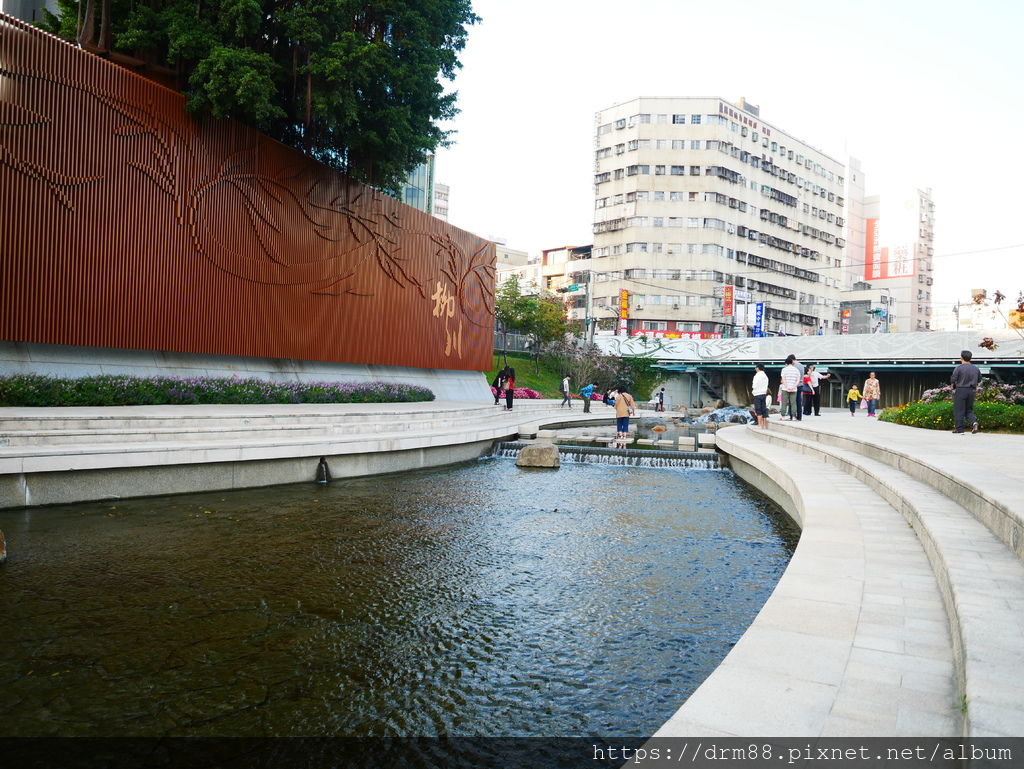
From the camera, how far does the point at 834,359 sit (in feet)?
135

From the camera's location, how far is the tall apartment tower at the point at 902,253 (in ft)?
258

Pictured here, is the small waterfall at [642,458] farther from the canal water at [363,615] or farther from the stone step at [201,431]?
the canal water at [363,615]

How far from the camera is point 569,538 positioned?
8430 mm

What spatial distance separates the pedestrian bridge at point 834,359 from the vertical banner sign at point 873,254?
1401 inches

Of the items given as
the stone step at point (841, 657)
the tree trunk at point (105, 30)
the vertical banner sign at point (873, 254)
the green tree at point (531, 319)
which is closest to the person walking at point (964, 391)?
the stone step at point (841, 657)

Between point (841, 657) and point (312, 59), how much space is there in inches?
662

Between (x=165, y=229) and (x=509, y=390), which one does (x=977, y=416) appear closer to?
(x=509, y=390)

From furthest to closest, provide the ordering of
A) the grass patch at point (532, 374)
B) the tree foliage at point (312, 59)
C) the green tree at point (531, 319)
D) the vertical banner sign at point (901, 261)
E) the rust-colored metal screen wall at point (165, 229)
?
the vertical banner sign at point (901, 261), the green tree at point (531, 319), the grass patch at point (532, 374), the tree foliage at point (312, 59), the rust-colored metal screen wall at point (165, 229)

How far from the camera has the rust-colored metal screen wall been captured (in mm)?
13102

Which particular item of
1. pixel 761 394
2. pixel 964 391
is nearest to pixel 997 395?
pixel 964 391

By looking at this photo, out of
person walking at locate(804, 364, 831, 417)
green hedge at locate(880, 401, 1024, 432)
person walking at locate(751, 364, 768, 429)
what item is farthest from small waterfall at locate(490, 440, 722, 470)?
person walking at locate(804, 364, 831, 417)

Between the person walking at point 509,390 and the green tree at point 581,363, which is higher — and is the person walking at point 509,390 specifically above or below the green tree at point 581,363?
below

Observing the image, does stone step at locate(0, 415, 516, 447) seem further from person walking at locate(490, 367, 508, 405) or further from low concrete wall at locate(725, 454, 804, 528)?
person walking at locate(490, 367, 508, 405)

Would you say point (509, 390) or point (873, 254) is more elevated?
point (873, 254)
